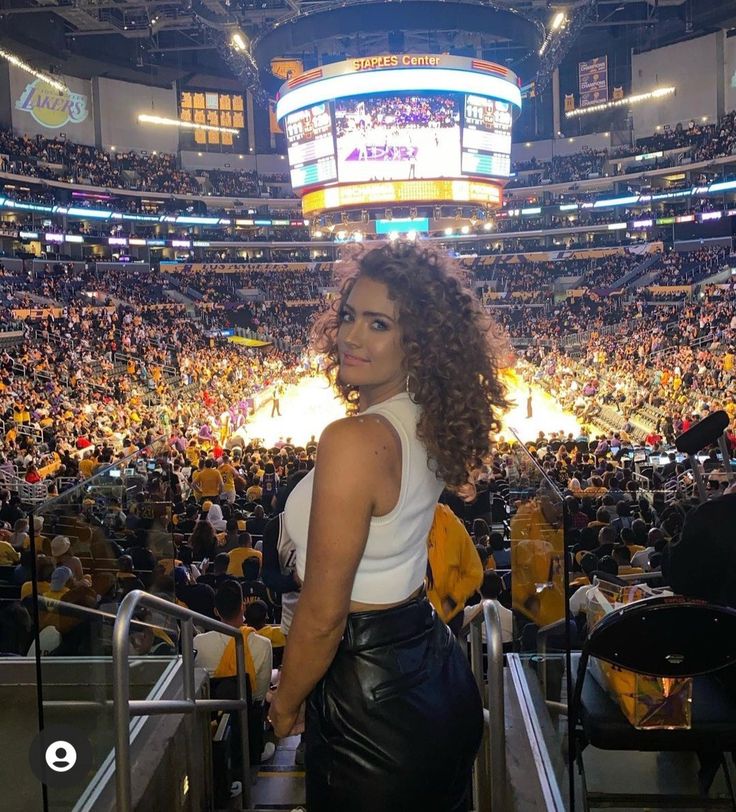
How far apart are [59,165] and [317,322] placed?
155 feet

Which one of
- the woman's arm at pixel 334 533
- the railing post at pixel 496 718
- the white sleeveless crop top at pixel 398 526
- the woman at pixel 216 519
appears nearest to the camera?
the woman's arm at pixel 334 533

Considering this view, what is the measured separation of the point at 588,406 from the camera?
2520 cm

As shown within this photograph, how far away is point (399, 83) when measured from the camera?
23750mm

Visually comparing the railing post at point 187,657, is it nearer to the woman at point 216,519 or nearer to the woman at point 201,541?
the woman at point 201,541

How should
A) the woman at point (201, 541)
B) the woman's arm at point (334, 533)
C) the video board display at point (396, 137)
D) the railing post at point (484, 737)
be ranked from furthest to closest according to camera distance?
the video board display at point (396, 137) → the woman at point (201, 541) → the railing post at point (484, 737) → the woman's arm at point (334, 533)

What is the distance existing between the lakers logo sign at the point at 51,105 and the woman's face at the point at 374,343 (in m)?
47.9

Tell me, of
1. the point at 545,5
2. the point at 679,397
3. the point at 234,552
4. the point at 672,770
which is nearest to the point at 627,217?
the point at 545,5

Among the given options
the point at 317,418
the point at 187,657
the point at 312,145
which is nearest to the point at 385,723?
the point at 187,657

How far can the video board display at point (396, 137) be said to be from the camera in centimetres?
2538

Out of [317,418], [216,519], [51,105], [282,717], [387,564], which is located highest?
[51,105]

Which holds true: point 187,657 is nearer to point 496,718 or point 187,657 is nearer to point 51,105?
point 496,718

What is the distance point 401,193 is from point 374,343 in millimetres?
24795

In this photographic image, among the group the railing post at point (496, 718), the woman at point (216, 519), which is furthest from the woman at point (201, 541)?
the railing post at point (496, 718)

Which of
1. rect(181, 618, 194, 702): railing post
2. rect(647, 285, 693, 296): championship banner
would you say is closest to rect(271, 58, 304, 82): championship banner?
rect(647, 285, 693, 296): championship banner
